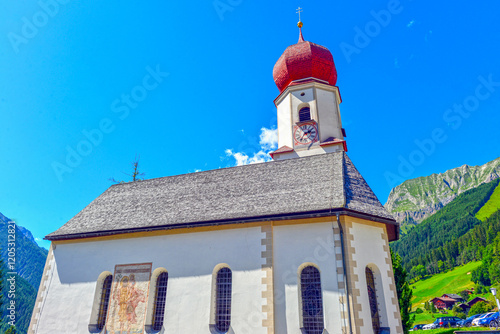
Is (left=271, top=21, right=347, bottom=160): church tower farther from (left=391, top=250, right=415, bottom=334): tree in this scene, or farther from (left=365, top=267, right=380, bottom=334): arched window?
(left=365, top=267, right=380, bottom=334): arched window

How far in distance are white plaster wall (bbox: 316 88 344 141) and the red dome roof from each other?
5.30 ft

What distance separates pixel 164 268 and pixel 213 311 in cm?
285

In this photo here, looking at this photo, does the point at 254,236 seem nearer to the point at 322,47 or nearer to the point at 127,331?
the point at 127,331

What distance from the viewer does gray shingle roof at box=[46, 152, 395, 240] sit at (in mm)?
13328

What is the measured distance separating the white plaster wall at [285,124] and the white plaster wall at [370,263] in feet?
37.9

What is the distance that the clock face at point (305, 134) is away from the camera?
2314 centimetres

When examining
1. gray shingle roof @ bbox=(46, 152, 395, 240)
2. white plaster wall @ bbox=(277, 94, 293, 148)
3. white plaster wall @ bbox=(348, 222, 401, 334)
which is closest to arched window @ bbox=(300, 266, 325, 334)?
white plaster wall @ bbox=(348, 222, 401, 334)

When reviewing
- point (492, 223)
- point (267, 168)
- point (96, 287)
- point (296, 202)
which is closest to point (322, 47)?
point (267, 168)

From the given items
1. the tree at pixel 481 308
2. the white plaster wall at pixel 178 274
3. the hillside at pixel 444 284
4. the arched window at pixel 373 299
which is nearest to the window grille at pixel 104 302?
the white plaster wall at pixel 178 274

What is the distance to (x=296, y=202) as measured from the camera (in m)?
13.5

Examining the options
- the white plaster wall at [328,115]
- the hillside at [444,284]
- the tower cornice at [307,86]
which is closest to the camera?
the white plaster wall at [328,115]

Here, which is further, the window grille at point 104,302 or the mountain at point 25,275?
the mountain at point 25,275

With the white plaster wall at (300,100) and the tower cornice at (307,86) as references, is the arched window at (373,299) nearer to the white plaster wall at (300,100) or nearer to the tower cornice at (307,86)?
the white plaster wall at (300,100)

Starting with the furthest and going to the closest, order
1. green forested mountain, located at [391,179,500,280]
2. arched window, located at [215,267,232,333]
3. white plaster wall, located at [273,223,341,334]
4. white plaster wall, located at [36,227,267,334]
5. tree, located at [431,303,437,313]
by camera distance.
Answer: green forested mountain, located at [391,179,500,280], tree, located at [431,303,437,313], arched window, located at [215,267,232,333], white plaster wall, located at [36,227,267,334], white plaster wall, located at [273,223,341,334]
